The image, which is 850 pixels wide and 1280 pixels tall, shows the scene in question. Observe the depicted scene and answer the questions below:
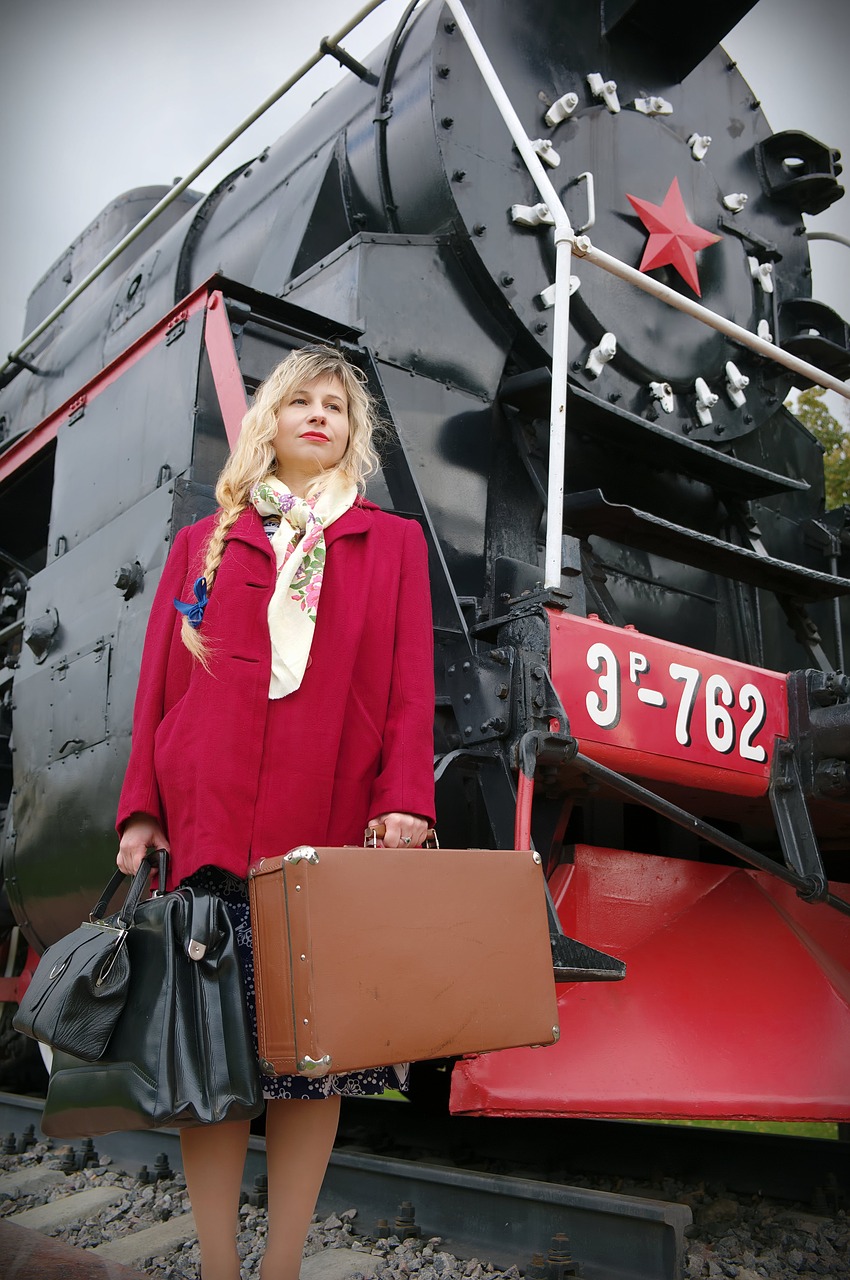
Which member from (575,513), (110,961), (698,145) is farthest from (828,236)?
(110,961)

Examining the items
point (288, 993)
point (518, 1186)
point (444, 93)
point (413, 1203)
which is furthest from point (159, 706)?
point (444, 93)

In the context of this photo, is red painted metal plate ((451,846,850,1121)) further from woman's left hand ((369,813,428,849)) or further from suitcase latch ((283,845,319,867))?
suitcase latch ((283,845,319,867))

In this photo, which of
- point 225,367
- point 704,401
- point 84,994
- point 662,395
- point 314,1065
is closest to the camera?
point 314,1065

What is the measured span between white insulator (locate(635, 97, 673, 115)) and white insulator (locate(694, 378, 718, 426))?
2.74ft

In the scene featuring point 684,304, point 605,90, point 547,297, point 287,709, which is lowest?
point 287,709

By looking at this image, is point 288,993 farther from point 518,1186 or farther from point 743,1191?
point 743,1191

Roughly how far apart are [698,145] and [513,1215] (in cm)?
303

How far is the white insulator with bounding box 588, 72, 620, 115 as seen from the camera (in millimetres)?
3191

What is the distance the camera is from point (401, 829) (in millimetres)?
1569

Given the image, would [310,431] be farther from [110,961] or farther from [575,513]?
[575,513]

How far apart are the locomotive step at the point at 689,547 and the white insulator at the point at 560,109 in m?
1.10

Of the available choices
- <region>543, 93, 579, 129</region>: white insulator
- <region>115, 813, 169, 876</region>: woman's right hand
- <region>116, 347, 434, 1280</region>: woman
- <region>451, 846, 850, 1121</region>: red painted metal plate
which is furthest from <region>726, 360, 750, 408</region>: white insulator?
<region>115, 813, 169, 876</region>: woman's right hand

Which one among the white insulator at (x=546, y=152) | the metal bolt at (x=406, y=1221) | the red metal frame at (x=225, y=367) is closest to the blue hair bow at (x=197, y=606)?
the red metal frame at (x=225, y=367)

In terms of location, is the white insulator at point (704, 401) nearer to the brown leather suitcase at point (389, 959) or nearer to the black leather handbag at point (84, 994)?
the brown leather suitcase at point (389, 959)
